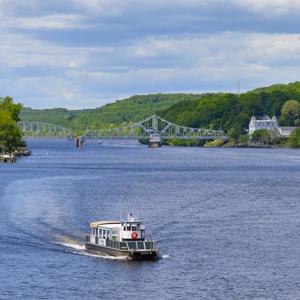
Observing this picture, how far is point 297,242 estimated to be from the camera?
78.8m

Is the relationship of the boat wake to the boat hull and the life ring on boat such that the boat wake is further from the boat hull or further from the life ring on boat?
the life ring on boat

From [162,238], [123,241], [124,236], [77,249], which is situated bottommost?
[77,249]

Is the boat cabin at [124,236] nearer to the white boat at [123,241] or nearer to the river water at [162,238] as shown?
the white boat at [123,241]

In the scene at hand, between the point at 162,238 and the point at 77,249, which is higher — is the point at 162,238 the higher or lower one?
the higher one

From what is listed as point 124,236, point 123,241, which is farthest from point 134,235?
point 123,241

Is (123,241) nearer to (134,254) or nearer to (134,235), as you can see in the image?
(134,235)

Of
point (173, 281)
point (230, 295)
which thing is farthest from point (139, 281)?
point (230, 295)

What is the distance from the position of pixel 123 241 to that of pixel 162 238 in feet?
29.7

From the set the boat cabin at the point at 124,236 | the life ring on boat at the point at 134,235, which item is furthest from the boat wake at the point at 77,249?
the life ring on boat at the point at 134,235

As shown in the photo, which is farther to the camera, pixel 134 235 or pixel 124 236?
pixel 124 236

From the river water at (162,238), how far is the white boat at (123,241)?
905 millimetres

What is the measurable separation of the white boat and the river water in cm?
90

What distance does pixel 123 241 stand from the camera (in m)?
72.4

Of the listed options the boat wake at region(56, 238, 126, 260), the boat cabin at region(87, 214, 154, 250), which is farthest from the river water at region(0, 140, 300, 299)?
the boat cabin at region(87, 214, 154, 250)
